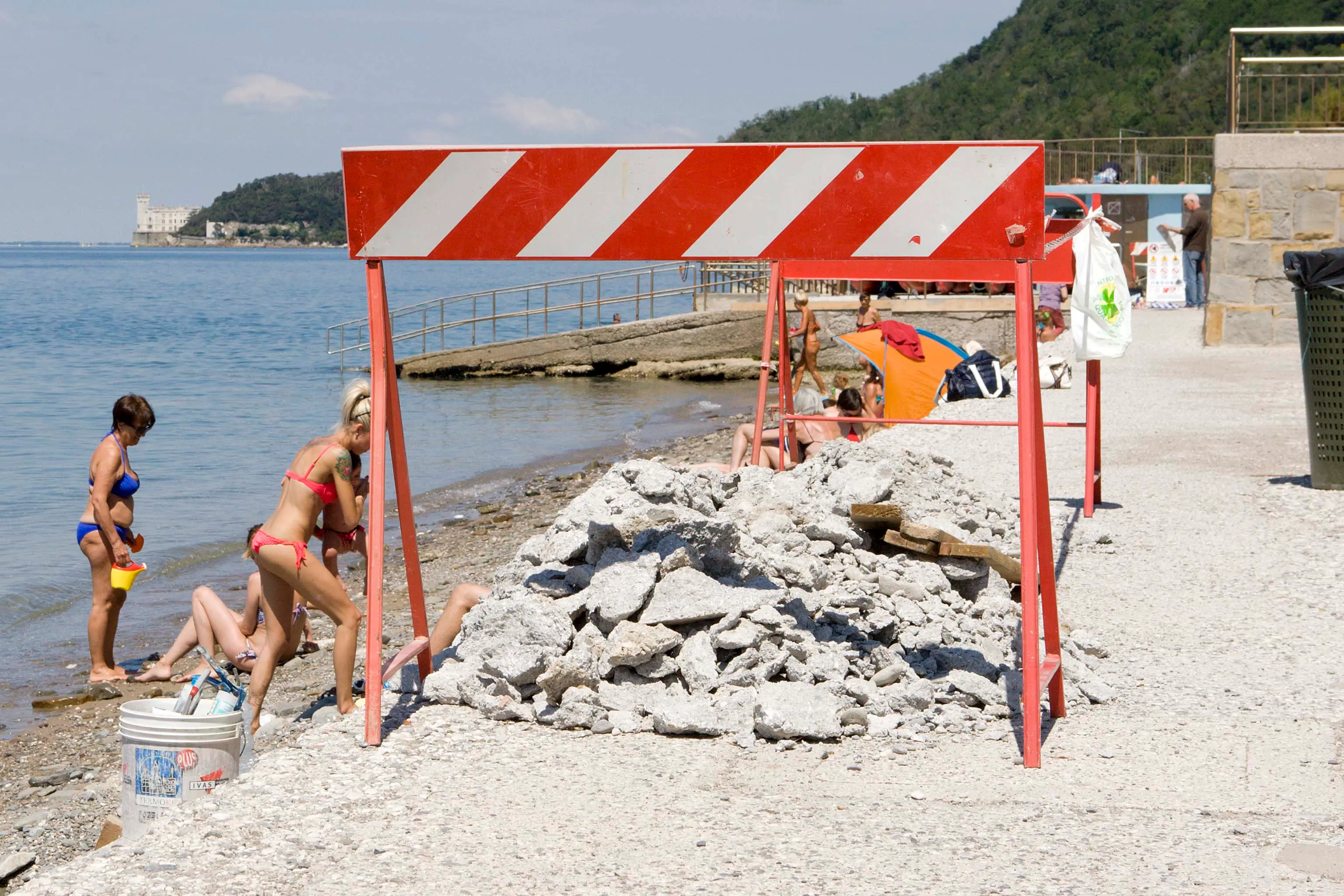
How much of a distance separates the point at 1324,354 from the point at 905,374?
15.7 ft

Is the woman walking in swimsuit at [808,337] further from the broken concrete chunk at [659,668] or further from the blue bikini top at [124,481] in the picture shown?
the broken concrete chunk at [659,668]

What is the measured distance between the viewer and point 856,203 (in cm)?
437

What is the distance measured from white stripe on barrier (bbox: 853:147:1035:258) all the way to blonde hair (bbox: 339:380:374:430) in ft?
6.97

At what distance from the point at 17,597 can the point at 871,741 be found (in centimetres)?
850

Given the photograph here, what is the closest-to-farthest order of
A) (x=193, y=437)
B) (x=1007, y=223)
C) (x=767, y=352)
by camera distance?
(x=1007, y=223), (x=767, y=352), (x=193, y=437)

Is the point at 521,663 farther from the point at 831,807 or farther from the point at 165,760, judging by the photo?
the point at 831,807

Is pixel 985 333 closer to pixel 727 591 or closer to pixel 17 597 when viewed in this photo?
pixel 17 597

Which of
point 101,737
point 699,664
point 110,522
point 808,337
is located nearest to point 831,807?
point 699,664

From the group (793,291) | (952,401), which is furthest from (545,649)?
(793,291)

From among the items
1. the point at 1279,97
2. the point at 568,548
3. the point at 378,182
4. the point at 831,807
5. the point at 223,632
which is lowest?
the point at 223,632

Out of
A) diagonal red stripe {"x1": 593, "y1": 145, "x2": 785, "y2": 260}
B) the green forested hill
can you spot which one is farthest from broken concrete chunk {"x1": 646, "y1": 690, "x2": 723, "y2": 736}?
the green forested hill

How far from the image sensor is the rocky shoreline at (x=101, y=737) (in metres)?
5.10

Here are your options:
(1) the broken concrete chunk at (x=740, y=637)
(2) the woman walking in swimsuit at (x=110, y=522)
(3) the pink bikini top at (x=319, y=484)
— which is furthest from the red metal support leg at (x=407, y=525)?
(2) the woman walking in swimsuit at (x=110, y=522)

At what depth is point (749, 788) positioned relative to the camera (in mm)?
4109
